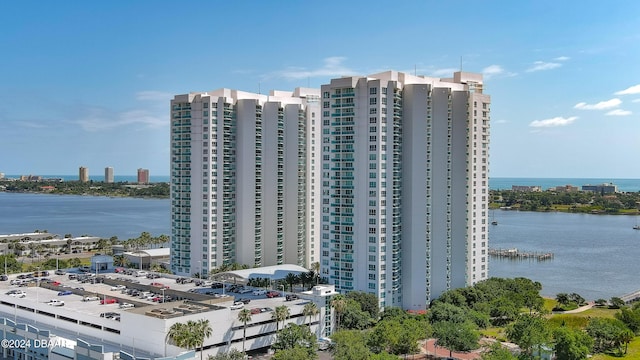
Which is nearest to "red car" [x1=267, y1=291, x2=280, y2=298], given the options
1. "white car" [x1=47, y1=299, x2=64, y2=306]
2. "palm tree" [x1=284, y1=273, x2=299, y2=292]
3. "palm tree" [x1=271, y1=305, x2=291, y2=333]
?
"palm tree" [x1=271, y1=305, x2=291, y2=333]

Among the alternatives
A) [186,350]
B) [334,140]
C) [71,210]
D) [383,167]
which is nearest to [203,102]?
[334,140]

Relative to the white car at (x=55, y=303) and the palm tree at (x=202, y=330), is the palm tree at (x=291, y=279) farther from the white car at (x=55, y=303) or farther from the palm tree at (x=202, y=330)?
the white car at (x=55, y=303)

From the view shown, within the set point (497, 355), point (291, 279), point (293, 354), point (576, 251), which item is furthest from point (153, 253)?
point (576, 251)

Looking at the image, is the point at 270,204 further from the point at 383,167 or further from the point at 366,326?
the point at 366,326

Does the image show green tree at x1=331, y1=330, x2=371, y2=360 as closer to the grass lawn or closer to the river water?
the grass lawn

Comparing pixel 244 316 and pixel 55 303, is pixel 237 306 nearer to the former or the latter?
pixel 244 316

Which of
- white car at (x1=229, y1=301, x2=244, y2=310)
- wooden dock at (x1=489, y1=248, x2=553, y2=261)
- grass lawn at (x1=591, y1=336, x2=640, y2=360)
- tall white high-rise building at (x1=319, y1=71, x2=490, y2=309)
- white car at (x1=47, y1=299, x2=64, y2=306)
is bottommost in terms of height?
grass lawn at (x1=591, y1=336, x2=640, y2=360)
